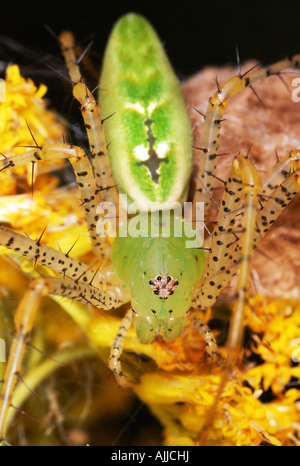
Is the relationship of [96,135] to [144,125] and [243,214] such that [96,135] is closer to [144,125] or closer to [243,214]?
[144,125]

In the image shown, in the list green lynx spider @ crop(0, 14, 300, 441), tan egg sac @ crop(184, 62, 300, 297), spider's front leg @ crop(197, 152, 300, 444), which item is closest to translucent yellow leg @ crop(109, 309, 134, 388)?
green lynx spider @ crop(0, 14, 300, 441)

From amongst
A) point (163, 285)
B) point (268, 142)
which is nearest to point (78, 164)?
point (163, 285)

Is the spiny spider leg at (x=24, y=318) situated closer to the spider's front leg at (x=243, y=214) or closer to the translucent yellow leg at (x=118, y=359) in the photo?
the translucent yellow leg at (x=118, y=359)

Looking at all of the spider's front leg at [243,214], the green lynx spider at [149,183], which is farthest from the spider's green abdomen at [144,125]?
the spider's front leg at [243,214]

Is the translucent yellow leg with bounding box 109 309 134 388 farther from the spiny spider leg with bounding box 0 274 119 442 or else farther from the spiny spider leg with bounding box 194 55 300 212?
the spiny spider leg with bounding box 194 55 300 212

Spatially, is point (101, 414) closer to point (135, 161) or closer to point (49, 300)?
point (49, 300)

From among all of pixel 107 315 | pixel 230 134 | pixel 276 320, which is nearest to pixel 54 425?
pixel 107 315
